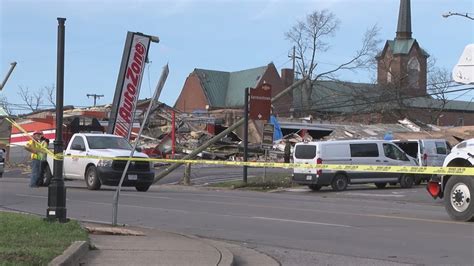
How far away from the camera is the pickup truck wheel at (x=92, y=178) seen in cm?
2064

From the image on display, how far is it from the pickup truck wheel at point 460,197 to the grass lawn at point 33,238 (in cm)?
747

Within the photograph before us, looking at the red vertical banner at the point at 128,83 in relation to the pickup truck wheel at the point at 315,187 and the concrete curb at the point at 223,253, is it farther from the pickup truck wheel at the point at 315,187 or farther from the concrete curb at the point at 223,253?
the concrete curb at the point at 223,253

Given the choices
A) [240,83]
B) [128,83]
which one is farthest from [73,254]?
[240,83]

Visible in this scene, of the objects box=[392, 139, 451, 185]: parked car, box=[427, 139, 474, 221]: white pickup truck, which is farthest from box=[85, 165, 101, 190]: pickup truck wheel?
box=[392, 139, 451, 185]: parked car

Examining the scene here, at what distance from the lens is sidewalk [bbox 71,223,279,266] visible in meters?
7.72

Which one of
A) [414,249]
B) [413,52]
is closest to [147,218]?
[414,249]

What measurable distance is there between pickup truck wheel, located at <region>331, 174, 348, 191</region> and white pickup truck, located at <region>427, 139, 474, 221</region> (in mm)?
11978

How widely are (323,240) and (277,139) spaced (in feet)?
131

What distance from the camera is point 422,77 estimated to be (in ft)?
309

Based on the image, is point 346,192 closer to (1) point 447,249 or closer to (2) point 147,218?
(2) point 147,218

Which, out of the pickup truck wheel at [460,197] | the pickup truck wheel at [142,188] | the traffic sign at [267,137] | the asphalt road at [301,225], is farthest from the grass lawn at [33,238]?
the traffic sign at [267,137]

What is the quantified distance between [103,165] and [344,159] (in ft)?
33.4

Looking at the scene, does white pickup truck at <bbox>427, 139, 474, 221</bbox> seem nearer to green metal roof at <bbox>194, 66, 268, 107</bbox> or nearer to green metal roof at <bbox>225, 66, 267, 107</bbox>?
green metal roof at <bbox>225, 66, 267, 107</bbox>

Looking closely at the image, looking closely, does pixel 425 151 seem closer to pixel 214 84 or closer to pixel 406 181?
pixel 406 181
